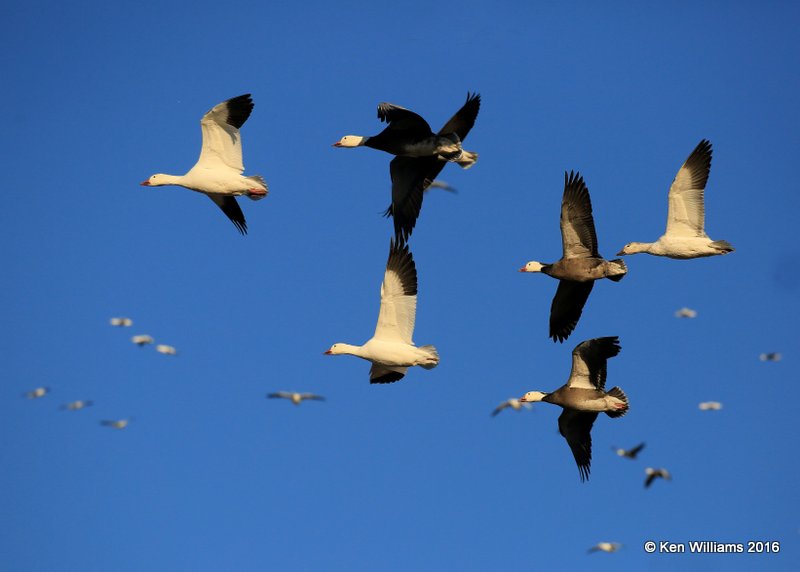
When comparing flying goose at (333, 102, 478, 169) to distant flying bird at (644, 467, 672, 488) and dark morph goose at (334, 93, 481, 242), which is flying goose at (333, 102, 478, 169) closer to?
dark morph goose at (334, 93, 481, 242)

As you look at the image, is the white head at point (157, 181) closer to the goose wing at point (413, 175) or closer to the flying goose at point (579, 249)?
the goose wing at point (413, 175)

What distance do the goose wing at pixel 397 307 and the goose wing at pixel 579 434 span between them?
8.96 feet

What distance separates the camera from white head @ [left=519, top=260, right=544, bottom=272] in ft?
59.0

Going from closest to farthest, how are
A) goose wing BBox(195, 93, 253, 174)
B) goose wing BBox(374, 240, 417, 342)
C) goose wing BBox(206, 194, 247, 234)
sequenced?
goose wing BBox(374, 240, 417, 342) → goose wing BBox(195, 93, 253, 174) → goose wing BBox(206, 194, 247, 234)

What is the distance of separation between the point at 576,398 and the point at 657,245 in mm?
2837

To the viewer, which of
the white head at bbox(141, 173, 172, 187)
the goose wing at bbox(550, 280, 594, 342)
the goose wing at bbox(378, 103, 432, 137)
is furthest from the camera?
the white head at bbox(141, 173, 172, 187)

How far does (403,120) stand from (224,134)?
266 cm

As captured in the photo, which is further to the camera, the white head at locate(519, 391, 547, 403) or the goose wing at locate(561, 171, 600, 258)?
the white head at locate(519, 391, 547, 403)

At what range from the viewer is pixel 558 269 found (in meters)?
17.3

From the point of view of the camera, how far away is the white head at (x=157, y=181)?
18.3m

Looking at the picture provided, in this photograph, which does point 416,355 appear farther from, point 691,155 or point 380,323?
point 691,155

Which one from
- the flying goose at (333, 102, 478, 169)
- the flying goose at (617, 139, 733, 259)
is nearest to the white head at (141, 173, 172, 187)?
the flying goose at (333, 102, 478, 169)

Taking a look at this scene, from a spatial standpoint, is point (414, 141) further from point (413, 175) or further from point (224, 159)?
point (224, 159)

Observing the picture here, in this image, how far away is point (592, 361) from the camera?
16.9m
